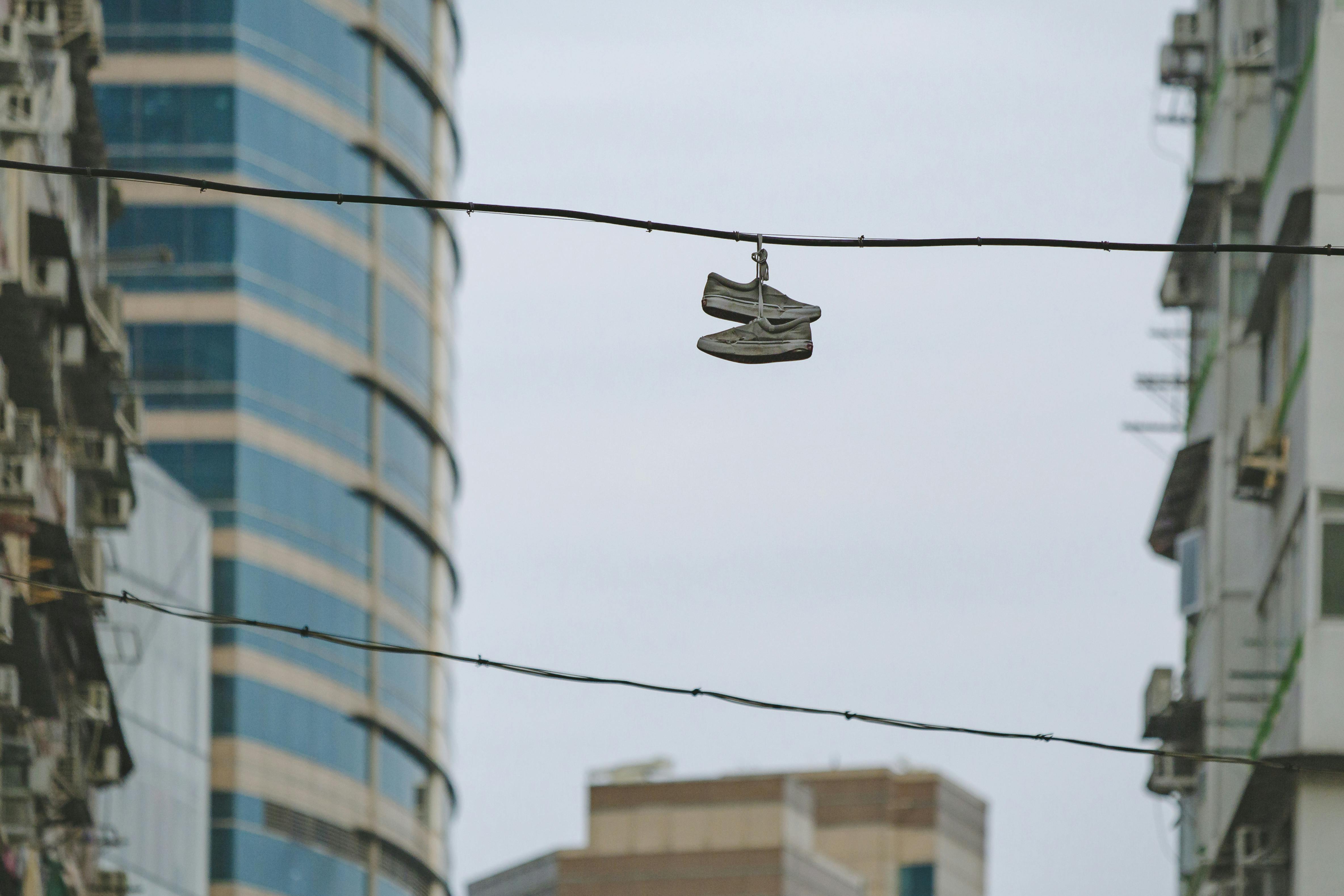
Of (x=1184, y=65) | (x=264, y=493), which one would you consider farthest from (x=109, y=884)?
(x=264, y=493)

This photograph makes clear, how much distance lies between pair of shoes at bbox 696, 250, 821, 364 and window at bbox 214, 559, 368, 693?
51.3 metres

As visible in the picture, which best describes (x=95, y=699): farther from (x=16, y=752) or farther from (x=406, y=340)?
(x=406, y=340)

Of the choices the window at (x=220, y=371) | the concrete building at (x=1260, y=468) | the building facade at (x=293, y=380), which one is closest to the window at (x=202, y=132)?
the building facade at (x=293, y=380)

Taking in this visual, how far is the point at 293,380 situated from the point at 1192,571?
117 ft

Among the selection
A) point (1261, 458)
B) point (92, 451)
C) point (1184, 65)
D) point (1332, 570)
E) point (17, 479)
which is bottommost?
point (1332, 570)

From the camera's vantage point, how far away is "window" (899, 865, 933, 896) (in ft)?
375

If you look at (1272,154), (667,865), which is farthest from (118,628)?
(667,865)

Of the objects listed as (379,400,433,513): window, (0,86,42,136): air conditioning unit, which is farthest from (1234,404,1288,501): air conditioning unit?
(379,400,433,513): window

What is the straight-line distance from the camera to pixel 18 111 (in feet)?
101

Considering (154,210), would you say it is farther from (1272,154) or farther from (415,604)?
(1272,154)

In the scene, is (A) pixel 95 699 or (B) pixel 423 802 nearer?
(A) pixel 95 699

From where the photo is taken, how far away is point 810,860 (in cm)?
9838

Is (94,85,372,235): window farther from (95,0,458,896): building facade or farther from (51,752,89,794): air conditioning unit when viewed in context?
(51,752,89,794): air conditioning unit

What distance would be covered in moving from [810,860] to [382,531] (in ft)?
90.4
